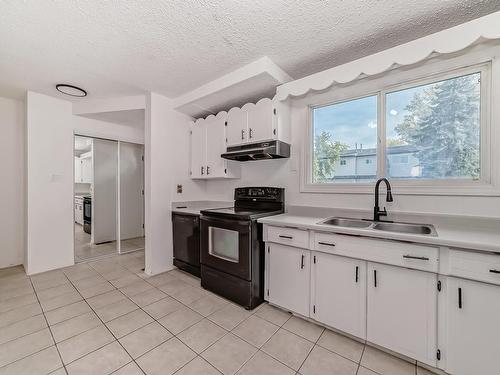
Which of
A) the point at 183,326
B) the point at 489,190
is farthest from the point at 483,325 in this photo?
the point at 183,326

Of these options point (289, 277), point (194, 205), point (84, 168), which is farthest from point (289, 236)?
point (84, 168)

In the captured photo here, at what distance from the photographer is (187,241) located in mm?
2896

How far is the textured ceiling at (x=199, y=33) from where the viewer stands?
5.00 feet

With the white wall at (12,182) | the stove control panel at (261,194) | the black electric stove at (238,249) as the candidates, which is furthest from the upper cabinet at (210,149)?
the white wall at (12,182)

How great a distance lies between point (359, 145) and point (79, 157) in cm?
710

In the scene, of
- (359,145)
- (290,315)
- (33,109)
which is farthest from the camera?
(33,109)

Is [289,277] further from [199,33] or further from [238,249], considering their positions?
[199,33]

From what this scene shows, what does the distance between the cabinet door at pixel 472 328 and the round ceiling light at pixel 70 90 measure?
4166mm

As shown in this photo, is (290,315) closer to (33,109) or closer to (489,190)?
(489,190)

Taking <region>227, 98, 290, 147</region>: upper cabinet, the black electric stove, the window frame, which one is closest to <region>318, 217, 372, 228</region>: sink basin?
the window frame

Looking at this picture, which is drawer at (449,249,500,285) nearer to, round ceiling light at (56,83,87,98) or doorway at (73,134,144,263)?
round ceiling light at (56,83,87,98)

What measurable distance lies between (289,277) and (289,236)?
0.39 meters

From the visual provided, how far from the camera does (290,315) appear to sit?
206cm

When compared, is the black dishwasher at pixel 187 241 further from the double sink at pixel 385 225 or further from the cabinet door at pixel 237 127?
the double sink at pixel 385 225
